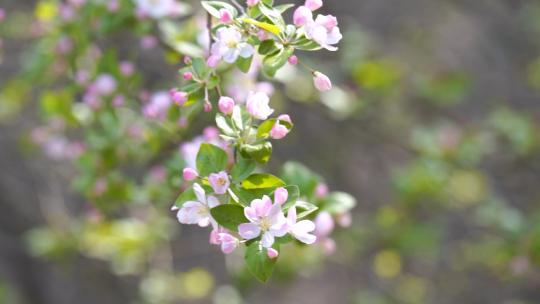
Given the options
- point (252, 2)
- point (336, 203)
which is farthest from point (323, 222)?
point (252, 2)

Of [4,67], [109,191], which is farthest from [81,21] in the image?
[4,67]

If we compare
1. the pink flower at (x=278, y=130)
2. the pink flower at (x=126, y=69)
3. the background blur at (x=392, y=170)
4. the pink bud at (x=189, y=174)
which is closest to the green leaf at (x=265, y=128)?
the pink flower at (x=278, y=130)

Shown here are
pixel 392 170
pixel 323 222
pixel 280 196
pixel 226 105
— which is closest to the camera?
pixel 280 196

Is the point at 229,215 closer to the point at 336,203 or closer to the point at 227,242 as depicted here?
the point at 227,242

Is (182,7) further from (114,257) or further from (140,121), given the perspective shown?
(114,257)

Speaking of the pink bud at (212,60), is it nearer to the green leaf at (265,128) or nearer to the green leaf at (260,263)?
the green leaf at (265,128)

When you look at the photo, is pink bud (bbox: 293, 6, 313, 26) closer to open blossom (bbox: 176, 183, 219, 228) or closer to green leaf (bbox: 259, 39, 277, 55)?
green leaf (bbox: 259, 39, 277, 55)
